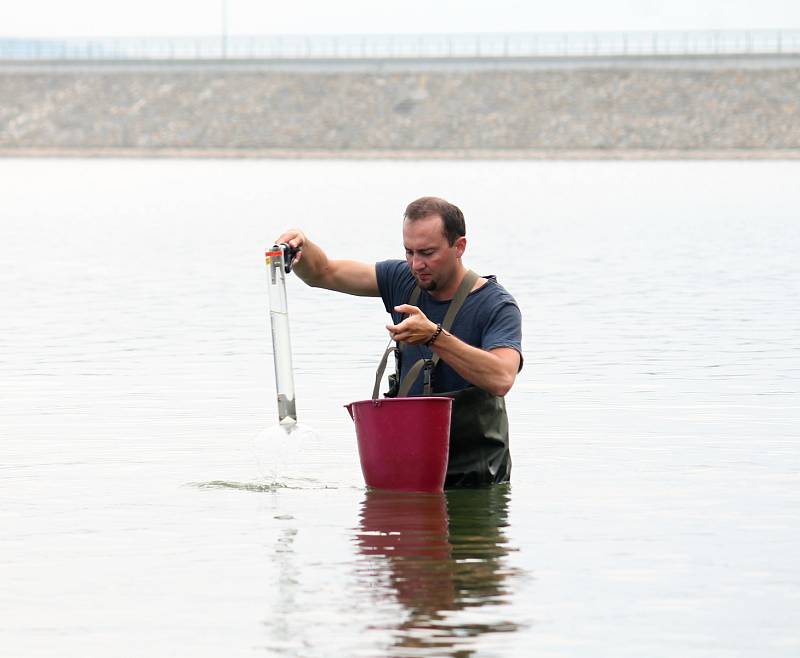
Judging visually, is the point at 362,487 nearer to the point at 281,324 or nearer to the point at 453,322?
the point at 281,324

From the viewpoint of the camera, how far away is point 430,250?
938cm

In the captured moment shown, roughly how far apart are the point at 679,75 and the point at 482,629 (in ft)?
307

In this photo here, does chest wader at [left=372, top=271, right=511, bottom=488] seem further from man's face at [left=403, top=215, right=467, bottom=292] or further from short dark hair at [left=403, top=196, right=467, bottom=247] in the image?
short dark hair at [left=403, top=196, right=467, bottom=247]

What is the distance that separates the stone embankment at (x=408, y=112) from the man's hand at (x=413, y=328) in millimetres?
80122

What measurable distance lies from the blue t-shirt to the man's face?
8.8 inches

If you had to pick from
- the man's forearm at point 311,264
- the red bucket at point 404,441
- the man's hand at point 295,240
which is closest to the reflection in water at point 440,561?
the red bucket at point 404,441

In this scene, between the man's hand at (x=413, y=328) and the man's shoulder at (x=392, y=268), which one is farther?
the man's shoulder at (x=392, y=268)

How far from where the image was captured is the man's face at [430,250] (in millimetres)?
9352

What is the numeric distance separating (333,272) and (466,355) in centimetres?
121

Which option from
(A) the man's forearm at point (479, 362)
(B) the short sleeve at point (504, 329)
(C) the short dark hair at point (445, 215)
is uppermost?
(C) the short dark hair at point (445, 215)

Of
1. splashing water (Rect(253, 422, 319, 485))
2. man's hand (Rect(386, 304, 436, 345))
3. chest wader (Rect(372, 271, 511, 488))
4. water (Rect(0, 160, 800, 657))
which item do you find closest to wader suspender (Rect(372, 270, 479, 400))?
chest wader (Rect(372, 271, 511, 488))

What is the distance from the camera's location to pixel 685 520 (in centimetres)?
1014

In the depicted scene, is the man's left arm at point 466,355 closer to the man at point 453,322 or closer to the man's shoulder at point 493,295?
the man at point 453,322

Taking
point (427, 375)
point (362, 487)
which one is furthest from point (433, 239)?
point (362, 487)
